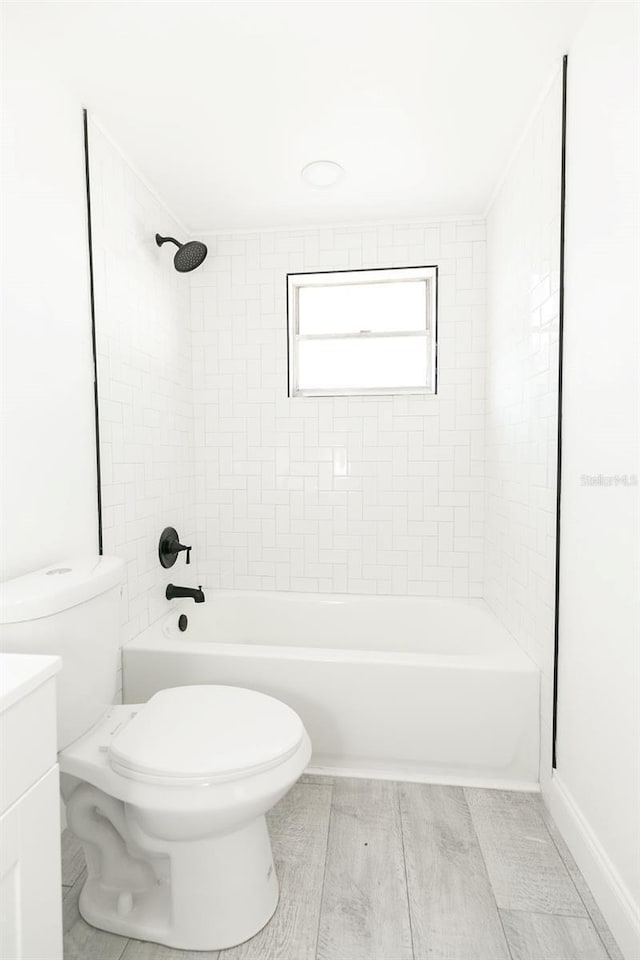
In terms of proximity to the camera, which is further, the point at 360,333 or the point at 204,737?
the point at 360,333

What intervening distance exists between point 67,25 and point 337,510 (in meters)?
2.06

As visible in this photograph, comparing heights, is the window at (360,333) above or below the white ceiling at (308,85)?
below

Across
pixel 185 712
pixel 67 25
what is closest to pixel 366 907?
pixel 185 712

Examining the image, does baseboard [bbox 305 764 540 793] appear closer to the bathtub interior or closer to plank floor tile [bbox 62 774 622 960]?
plank floor tile [bbox 62 774 622 960]

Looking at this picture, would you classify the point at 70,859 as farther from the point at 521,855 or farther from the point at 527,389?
the point at 527,389

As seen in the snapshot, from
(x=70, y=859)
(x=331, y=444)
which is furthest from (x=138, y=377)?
(x=70, y=859)

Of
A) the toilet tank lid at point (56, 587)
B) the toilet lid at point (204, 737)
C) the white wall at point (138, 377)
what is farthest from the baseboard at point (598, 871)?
the white wall at point (138, 377)

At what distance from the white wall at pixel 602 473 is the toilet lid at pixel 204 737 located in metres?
0.79

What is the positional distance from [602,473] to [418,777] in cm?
128

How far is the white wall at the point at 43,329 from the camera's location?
1.37m

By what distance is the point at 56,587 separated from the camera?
121cm

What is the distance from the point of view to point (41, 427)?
1494 millimetres

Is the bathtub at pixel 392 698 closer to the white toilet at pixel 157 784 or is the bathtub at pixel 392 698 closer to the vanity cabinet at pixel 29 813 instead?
the white toilet at pixel 157 784

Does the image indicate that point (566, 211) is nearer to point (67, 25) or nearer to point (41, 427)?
point (67, 25)
